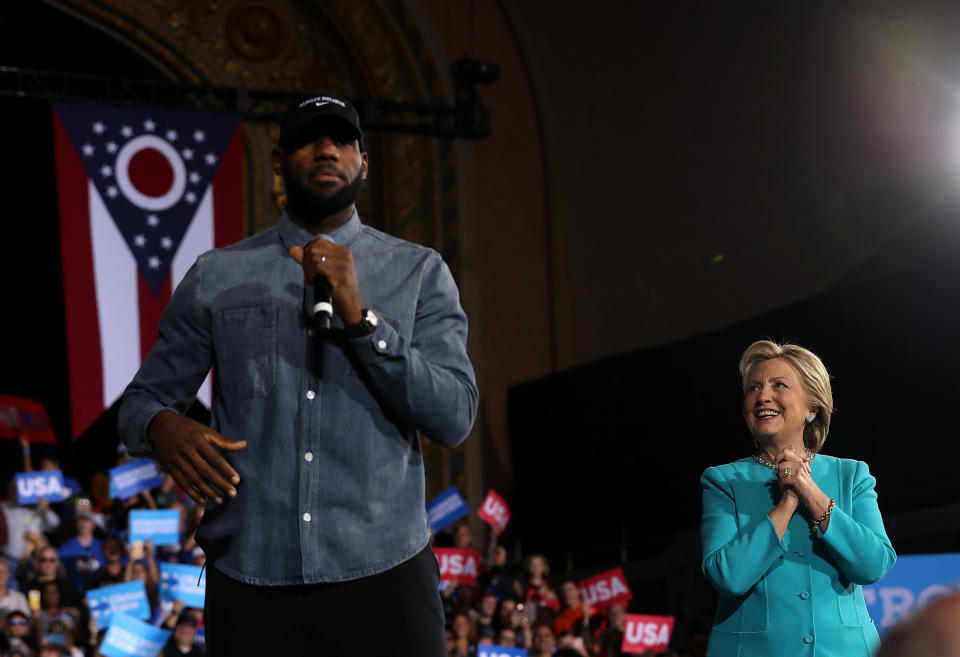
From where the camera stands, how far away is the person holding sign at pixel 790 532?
2.53 metres

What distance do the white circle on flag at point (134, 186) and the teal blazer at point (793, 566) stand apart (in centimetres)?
764

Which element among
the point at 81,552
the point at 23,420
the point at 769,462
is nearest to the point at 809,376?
the point at 769,462

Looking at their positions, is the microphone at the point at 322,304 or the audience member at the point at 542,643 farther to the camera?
the audience member at the point at 542,643

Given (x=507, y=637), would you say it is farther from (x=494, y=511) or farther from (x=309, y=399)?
(x=309, y=399)

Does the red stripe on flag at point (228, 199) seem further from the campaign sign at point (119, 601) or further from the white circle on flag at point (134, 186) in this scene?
the campaign sign at point (119, 601)

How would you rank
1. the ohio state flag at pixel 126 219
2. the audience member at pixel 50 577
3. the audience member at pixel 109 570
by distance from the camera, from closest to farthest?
the audience member at pixel 50 577 → the audience member at pixel 109 570 → the ohio state flag at pixel 126 219

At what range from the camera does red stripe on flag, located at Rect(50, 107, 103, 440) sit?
9.16 m

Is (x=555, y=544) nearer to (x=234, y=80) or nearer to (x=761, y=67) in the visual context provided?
(x=761, y=67)

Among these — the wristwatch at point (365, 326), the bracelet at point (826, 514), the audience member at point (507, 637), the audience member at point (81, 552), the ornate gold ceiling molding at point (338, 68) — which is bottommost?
the audience member at point (507, 637)

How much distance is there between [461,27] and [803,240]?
4.19 metres

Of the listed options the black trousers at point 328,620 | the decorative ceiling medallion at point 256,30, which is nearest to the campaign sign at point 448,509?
the decorative ceiling medallion at point 256,30

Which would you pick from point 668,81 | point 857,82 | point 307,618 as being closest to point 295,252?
point 307,618

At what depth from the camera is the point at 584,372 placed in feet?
37.0

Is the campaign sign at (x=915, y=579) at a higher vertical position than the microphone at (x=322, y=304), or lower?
lower
